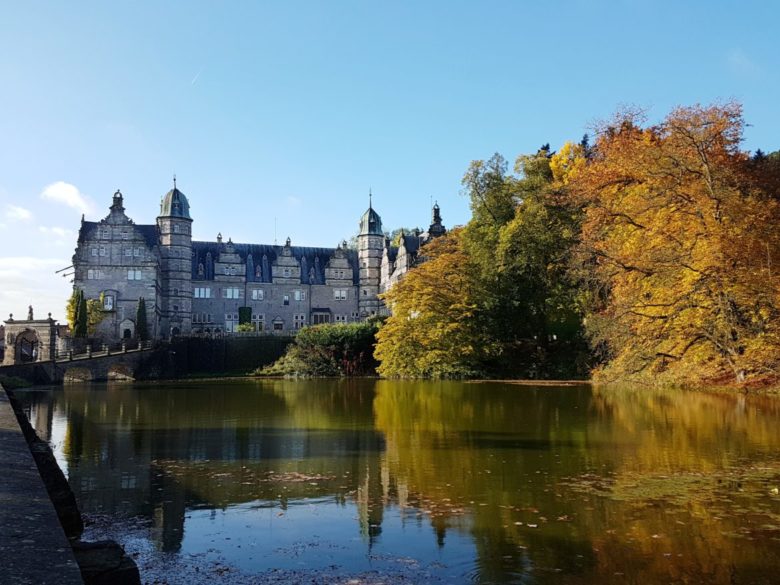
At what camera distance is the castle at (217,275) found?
57188mm

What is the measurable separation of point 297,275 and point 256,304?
4.89 meters

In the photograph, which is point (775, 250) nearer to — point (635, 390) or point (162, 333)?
point (635, 390)

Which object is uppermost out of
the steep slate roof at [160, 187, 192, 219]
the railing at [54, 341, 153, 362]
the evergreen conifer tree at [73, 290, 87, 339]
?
the steep slate roof at [160, 187, 192, 219]

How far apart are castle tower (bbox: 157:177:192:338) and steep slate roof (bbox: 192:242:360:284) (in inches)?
106

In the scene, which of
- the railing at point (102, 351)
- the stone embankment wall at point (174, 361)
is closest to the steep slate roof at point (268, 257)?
the stone embankment wall at point (174, 361)

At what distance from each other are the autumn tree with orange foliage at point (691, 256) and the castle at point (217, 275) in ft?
105

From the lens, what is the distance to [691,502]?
8.01 metres

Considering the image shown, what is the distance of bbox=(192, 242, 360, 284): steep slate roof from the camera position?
66.9 m

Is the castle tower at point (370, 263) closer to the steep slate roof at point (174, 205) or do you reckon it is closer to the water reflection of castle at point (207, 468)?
the steep slate roof at point (174, 205)

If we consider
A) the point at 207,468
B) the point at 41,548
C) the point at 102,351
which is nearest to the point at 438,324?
the point at 102,351

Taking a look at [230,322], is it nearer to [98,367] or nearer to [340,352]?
[98,367]

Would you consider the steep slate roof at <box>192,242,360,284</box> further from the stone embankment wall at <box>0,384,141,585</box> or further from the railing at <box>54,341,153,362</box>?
the stone embankment wall at <box>0,384,141,585</box>

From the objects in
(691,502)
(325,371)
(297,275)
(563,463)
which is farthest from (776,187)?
(297,275)

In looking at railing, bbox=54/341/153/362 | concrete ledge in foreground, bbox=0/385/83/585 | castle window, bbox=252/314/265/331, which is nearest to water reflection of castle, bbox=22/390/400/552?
concrete ledge in foreground, bbox=0/385/83/585
